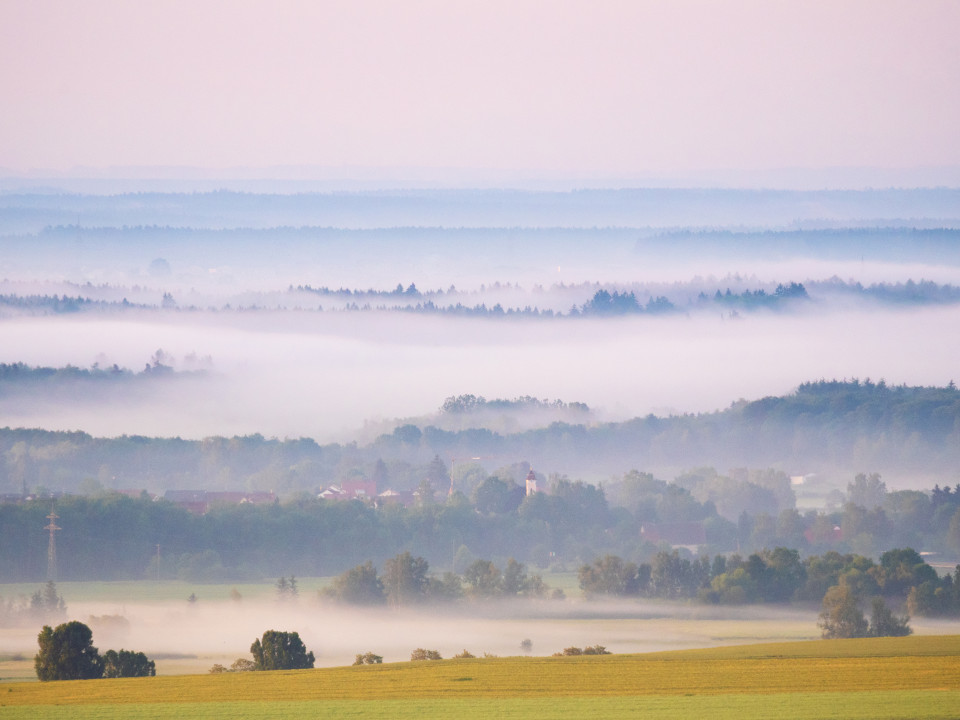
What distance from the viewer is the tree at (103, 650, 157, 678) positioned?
71875 millimetres

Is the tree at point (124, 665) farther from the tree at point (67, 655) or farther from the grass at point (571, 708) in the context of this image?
the grass at point (571, 708)

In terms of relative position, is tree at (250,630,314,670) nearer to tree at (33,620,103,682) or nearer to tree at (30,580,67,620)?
tree at (33,620,103,682)

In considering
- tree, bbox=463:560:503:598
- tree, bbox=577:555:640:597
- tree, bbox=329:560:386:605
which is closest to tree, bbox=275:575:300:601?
tree, bbox=329:560:386:605

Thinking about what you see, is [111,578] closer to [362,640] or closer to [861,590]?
[362,640]

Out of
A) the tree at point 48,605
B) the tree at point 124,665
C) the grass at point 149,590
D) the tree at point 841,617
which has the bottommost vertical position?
the tree at point 124,665

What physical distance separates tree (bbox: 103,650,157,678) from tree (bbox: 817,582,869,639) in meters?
53.7

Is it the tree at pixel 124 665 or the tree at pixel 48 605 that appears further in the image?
the tree at pixel 48 605

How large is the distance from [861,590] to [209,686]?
7837 centimetres

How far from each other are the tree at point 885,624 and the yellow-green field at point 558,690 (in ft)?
132

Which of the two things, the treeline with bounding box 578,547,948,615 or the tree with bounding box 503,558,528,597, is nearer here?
the treeline with bounding box 578,547,948,615

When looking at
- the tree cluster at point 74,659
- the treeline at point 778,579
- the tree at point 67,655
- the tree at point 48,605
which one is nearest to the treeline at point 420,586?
the treeline at point 778,579

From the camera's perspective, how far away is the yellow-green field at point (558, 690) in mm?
51594

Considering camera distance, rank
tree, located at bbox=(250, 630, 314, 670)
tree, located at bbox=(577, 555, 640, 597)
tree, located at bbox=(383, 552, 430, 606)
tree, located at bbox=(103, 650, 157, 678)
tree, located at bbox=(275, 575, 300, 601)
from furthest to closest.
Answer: tree, located at bbox=(275, 575, 300, 601), tree, located at bbox=(577, 555, 640, 597), tree, located at bbox=(383, 552, 430, 606), tree, located at bbox=(250, 630, 314, 670), tree, located at bbox=(103, 650, 157, 678)

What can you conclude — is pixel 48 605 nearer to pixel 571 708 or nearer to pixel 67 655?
pixel 67 655
